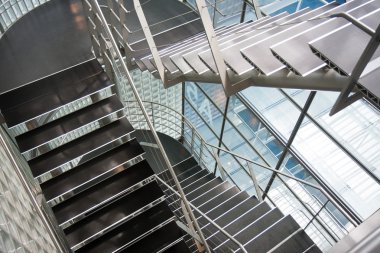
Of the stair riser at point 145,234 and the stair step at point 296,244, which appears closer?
the stair riser at point 145,234

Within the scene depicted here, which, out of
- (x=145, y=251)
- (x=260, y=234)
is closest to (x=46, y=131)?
(x=145, y=251)

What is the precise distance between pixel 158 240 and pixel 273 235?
3.97ft

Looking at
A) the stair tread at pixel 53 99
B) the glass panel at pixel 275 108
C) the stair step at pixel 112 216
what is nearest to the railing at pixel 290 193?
the stair tread at pixel 53 99

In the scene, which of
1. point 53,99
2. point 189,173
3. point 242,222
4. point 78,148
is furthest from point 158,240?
point 189,173

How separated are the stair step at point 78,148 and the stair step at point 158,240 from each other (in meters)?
0.83

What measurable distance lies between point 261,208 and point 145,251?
5.49 ft

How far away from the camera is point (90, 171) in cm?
307

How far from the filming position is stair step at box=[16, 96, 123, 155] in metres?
Answer: 3.06

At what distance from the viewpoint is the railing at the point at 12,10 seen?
4832 mm

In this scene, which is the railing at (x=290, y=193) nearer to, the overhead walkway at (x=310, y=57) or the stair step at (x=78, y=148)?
the stair step at (x=78, y=148)

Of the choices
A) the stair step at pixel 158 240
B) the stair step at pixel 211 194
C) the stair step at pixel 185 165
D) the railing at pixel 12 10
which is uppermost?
the railing at pixel 12 10

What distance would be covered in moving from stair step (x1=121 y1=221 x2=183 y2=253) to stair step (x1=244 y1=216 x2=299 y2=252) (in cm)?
86

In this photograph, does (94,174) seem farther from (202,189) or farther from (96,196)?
(202,189)

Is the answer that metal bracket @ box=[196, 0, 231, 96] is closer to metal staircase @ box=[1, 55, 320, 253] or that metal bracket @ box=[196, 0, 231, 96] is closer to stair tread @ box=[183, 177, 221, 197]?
metal staircase @ box=[1, 55, 320, 253]
